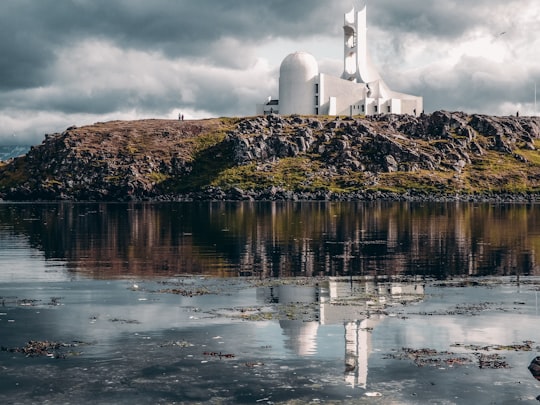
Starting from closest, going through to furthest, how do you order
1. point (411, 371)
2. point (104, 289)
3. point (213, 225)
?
1. point (411, 371)
2. point (104, 289)
3. point (213, 225)

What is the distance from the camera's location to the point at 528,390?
104 ft

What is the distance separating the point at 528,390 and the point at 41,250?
6859 centimetres

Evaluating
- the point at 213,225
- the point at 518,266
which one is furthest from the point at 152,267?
the point at 213,225

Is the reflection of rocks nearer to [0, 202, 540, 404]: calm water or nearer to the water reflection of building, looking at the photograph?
[0, 202, 540, 404]: calm water

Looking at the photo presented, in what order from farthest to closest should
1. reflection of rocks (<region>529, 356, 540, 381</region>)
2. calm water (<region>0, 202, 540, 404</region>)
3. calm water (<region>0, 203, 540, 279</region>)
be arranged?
calm water (<region>0, 203, 540, 279</region>)
reflection of rocks (<region>529, 356, 540, 381</region>)
calm water (<region>0, 202, 540, 404</region>)

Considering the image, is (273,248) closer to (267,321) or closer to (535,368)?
(267,321)

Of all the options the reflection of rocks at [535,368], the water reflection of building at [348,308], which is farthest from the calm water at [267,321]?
the reflection of rocks at [535,368]

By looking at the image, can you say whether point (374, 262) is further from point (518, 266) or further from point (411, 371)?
point (411, 371)

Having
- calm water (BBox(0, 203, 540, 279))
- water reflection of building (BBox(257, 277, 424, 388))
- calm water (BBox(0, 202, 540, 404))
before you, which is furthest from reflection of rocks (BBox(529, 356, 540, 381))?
calm water (BBox(0, 203, 540, 279))

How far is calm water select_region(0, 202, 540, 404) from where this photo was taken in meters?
32.1

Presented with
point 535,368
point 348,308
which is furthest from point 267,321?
point 535,368

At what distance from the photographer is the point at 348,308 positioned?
162ft

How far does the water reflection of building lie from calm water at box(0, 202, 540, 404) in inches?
4.9

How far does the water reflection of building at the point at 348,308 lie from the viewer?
37469 mm
